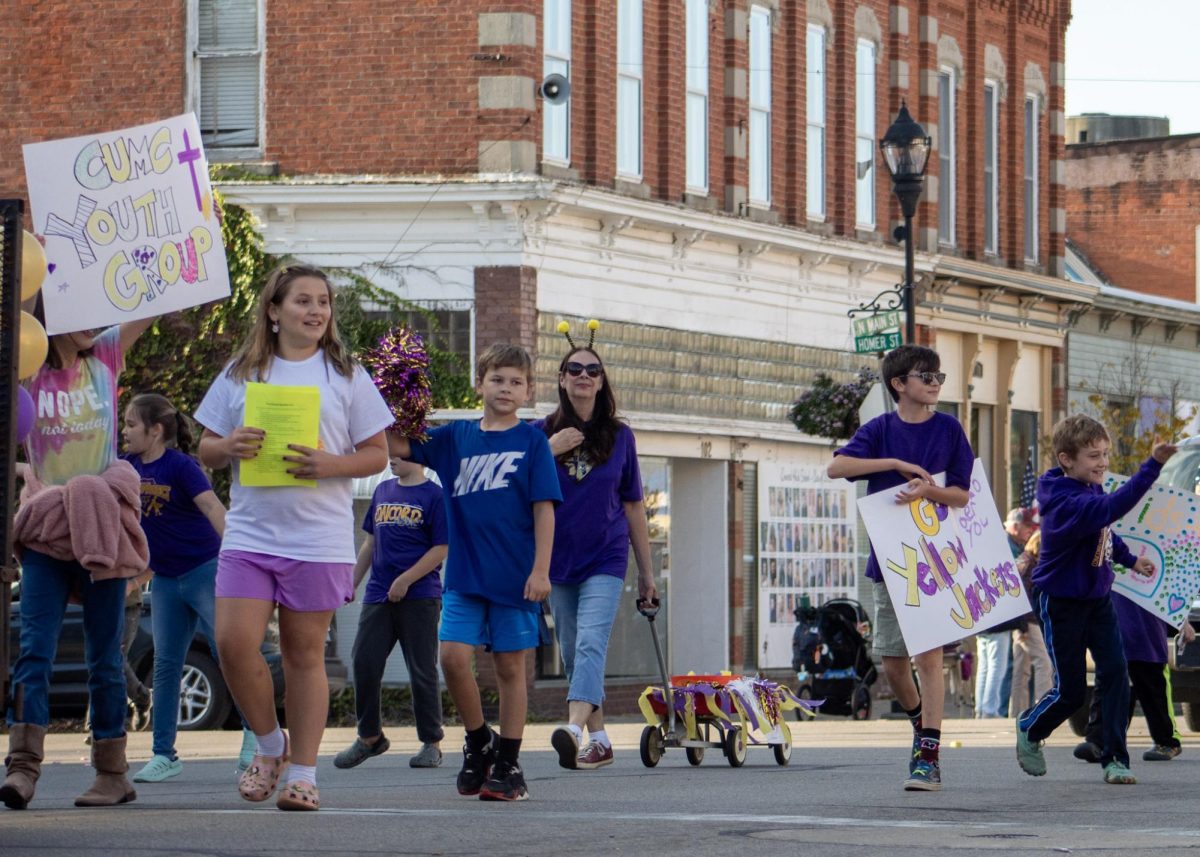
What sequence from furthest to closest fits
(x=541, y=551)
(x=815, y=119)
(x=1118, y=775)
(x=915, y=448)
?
(x=815, y=119)
(x=1118, y=775)
(x=915, y=448)
(x=541, y=551)

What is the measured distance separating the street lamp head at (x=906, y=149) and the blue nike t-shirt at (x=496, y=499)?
13.4 metres

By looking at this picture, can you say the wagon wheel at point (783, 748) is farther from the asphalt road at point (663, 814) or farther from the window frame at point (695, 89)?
the window frame at point (695, 89)

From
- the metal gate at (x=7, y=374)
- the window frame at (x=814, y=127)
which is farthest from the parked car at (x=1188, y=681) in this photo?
the window frame at (x=814, y=127)

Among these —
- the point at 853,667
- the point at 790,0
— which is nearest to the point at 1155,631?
the point at 853,667

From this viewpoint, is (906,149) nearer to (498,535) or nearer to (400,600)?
(400,600)

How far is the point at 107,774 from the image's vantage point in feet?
31.7

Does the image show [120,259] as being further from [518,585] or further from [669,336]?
[669,336]

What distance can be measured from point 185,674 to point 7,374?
1047cm

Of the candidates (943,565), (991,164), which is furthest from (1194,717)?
(991,164)

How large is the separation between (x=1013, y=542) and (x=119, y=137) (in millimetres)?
10562

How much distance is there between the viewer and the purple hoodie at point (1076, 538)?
Answer: 11.3m

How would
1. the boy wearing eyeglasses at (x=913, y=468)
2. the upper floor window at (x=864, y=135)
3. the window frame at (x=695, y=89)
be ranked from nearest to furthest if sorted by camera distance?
the boy wearing eyeglasses at (x=913, y=468) → the window frame at (x=695, y=89) → the upper floor window at (x=864, y=135)

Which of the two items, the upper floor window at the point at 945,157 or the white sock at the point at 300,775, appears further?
the upper floor window at the point at 945,157

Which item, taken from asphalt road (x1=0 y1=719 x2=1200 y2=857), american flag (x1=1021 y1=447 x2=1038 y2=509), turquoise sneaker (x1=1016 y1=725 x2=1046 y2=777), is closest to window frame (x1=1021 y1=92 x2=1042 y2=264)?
Result: american flag (x1=1021 y1=447 x2=1038 y2=509)
